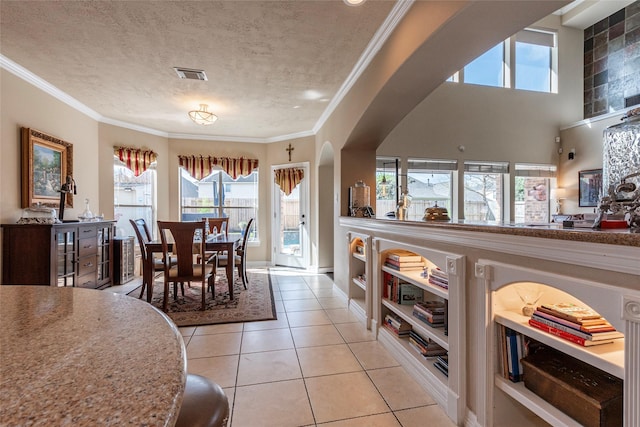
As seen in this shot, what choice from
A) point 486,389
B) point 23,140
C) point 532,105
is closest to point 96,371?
point 486,389

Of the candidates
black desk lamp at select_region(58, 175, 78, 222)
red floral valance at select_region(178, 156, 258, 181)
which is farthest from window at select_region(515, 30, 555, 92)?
black desk lamp at select_region(58, 175, 78, 222)

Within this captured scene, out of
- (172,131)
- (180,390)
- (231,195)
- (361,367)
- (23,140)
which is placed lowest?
(361,367)

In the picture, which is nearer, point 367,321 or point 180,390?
point 180,390

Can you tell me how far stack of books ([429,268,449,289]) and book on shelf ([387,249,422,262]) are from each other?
0.39 m

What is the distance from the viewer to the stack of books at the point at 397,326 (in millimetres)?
2576

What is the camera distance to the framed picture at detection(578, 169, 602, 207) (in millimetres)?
5707

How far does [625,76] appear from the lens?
575 cm

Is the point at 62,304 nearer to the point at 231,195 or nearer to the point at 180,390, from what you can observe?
the point at 180,390

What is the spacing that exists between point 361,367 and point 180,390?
219 cm

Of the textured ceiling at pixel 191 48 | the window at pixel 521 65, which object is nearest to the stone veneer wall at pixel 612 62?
the window at pixel 521 65

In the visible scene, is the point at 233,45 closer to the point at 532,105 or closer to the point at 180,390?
the point at 180,390

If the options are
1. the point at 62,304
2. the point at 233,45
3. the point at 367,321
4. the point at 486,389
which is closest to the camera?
the point at 62,304

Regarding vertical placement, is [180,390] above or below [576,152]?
below

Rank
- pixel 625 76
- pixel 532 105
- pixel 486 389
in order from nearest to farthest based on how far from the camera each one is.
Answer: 1. pixel 486 389
2. pixel 625 76
3. pixel 532 105
